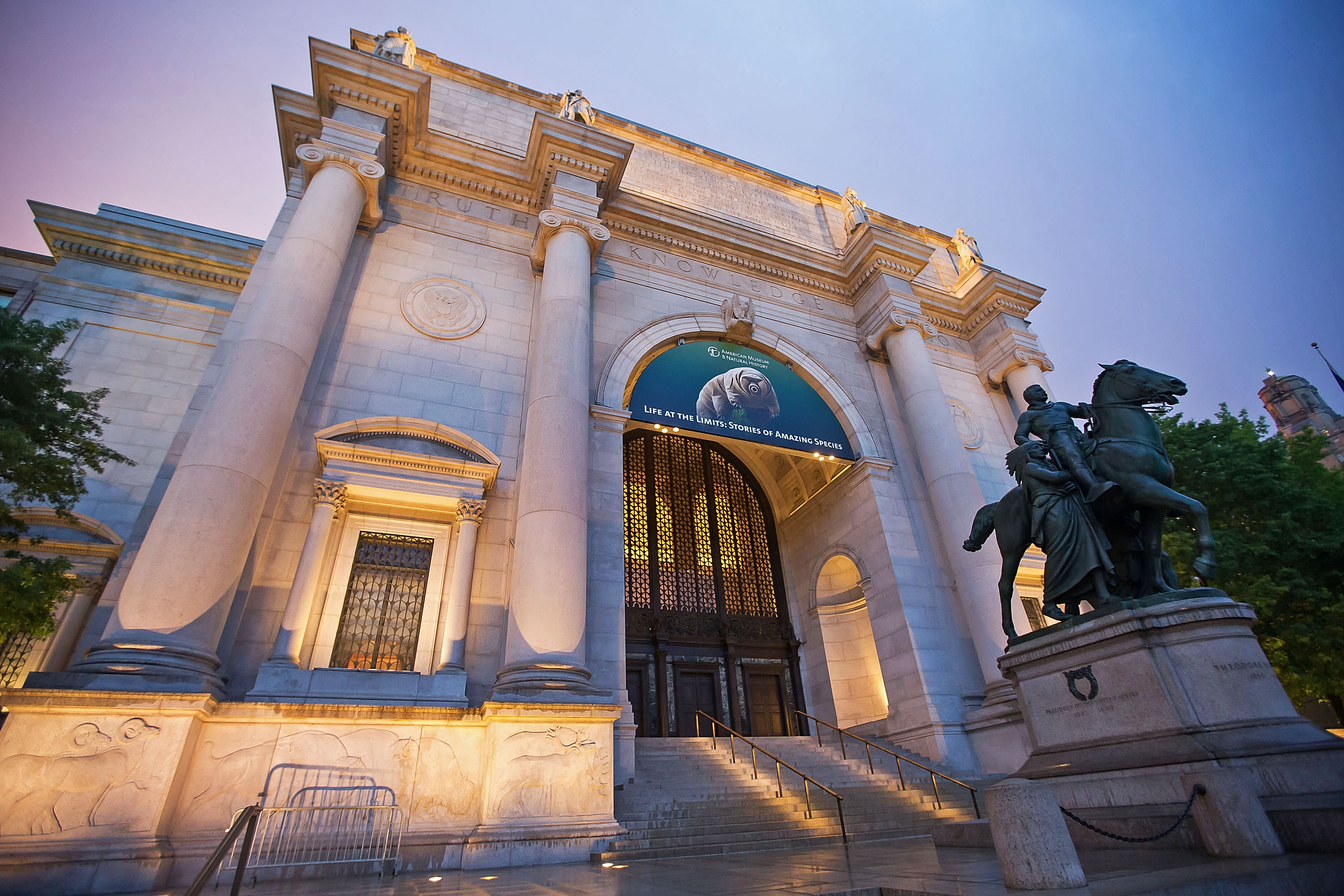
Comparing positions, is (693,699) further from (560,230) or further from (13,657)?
(13,657)

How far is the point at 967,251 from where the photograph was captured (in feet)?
69.2

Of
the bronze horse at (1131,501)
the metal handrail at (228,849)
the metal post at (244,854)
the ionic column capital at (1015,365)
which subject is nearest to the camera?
the metal handrail at (228,849)

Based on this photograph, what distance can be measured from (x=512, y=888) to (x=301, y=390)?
821cm

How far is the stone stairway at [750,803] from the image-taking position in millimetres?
7453

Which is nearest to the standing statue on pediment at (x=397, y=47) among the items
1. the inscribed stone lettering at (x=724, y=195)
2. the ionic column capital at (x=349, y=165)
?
the ionic column capital at (x=349, y=165)

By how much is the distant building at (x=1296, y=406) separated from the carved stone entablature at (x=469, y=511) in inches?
3107

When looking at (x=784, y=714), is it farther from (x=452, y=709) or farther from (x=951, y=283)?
(x=951, y=283)

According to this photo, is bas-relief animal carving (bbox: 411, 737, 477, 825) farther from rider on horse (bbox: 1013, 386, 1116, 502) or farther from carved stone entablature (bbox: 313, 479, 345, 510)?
rider on horse (bbox: 1013, 386, 1116, 502)

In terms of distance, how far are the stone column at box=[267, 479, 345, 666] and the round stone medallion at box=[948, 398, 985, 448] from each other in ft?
47.9

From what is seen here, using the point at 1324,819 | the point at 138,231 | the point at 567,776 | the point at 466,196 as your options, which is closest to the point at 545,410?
the point at 567,776

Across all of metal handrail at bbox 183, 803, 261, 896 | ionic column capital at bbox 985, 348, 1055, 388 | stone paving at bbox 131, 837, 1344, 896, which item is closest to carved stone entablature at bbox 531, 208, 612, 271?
stone paving at bbox 131, 837, 1344, 896

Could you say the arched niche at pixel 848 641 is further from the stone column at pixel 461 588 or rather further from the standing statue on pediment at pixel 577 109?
the standing statue on pediment at pixel 577 109

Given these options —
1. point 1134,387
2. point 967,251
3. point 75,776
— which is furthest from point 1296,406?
point 75,776

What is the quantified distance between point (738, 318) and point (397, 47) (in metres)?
10.1
